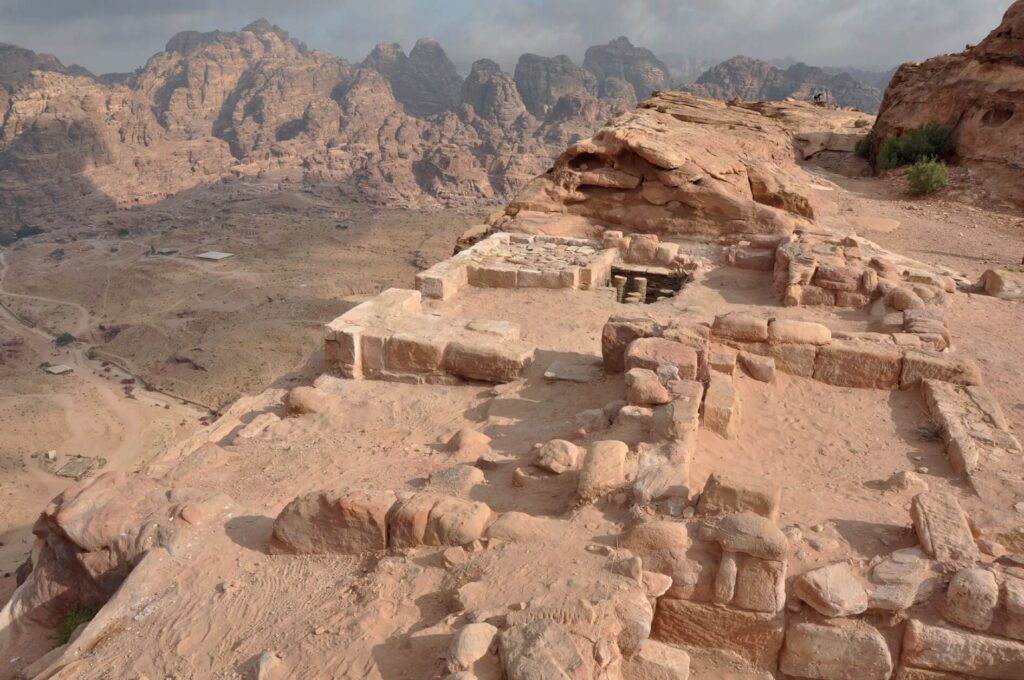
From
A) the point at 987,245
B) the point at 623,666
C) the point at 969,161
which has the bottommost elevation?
the point at 623,666

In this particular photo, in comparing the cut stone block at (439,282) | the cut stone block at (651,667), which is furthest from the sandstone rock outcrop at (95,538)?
the cut stone block at (439,282)

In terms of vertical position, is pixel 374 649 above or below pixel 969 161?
below

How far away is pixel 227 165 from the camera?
6275cm

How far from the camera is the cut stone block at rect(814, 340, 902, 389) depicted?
6.41 meters

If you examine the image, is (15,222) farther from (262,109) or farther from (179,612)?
(179,612)

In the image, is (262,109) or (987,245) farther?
(262,109)

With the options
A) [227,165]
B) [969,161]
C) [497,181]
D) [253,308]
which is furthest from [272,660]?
[227,165]

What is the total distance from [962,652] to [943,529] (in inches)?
29.0

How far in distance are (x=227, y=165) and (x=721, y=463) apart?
66107 millimetres

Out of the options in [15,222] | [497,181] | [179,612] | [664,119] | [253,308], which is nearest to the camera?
[179,612]

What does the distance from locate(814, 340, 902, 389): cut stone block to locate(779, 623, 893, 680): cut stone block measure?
357cm

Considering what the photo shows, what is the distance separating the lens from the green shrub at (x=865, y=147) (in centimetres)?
2319

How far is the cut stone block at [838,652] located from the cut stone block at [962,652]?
0.13 m

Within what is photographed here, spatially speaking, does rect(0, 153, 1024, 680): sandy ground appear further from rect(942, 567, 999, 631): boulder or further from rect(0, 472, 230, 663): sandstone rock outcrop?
rect(942, 567, 999, 631): boulder
